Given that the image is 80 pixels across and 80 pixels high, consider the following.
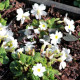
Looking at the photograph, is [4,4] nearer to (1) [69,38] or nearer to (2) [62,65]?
(1) [69,38]

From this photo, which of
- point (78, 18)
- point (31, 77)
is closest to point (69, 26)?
point (78, 18)

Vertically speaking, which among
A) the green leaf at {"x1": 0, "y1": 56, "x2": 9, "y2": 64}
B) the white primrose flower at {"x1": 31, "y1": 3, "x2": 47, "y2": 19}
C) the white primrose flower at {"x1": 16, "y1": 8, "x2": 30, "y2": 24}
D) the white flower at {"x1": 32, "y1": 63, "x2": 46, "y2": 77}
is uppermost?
the white primrose flower at {"x1": 31, "y1": 3, "x2": 47, "y2": 19}

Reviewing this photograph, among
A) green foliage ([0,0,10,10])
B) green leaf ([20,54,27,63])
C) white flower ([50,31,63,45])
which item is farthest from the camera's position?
green foliage ([0,0,10,10])

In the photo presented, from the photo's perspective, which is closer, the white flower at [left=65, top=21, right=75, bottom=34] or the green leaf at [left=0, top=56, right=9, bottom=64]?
the green leaf at [left=0, top=56, right=9, bottom=64]

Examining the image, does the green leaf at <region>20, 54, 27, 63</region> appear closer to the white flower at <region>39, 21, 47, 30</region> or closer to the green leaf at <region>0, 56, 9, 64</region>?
the green leaf at <region>0, 56, 9, 64</region>

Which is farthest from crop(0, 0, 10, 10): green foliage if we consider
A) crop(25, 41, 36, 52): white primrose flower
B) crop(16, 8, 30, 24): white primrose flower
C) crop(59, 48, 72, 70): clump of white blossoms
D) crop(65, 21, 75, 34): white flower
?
crop(59, 48, 72, 70): clump of white blossoms

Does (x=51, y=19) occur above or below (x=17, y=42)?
above

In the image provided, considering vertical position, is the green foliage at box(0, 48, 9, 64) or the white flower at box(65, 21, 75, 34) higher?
the white flower at box(65, 21, 75, 34)

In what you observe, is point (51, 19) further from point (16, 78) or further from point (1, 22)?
point (16, 78)

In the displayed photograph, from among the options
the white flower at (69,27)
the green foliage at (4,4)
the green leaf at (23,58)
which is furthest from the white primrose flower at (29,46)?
the green foliage at (4,4)
